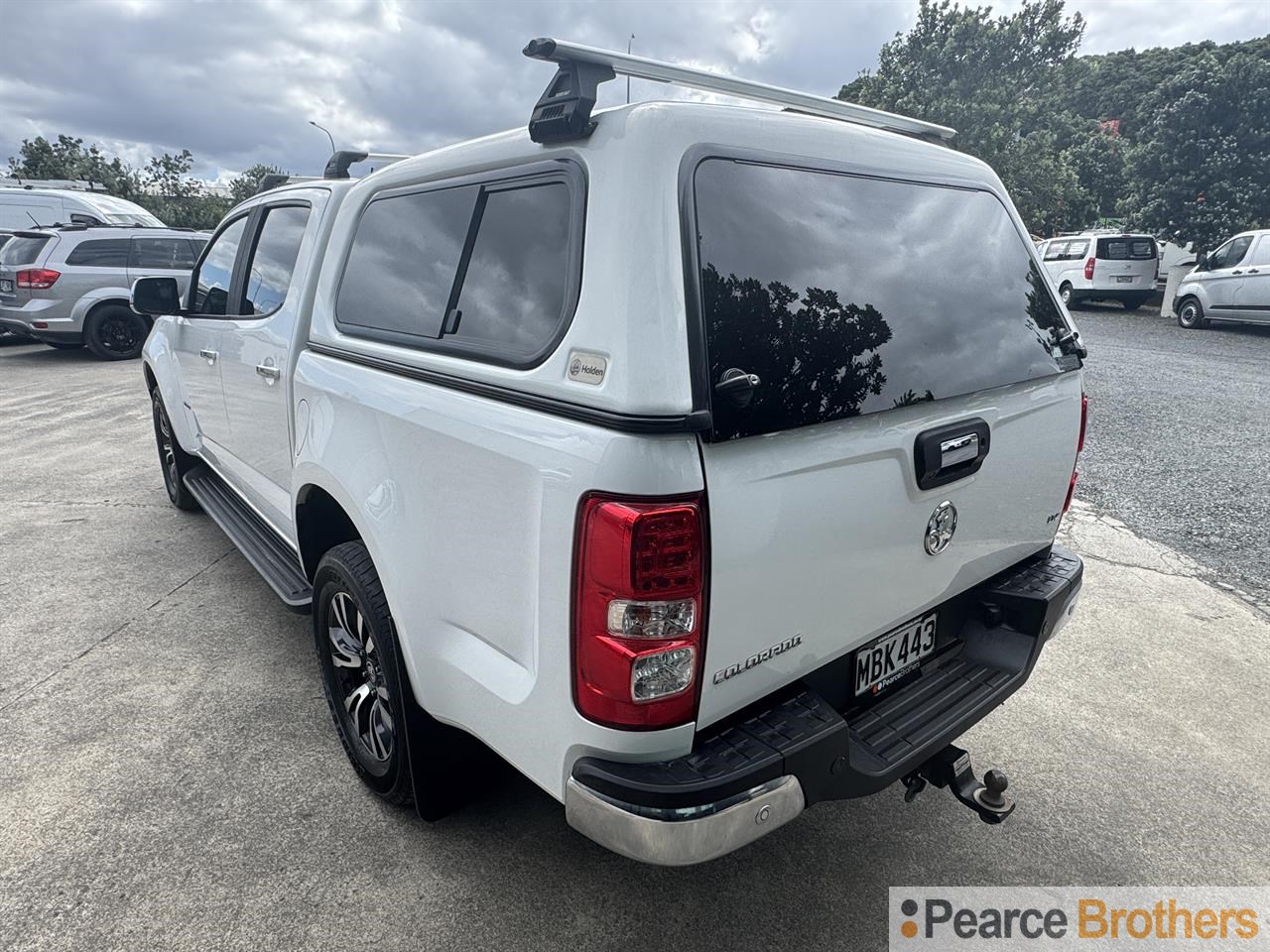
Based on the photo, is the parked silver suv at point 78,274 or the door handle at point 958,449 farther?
the parked silver suv at point 78,274

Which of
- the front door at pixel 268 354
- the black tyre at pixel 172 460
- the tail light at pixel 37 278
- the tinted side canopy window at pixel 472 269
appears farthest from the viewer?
the tail light at pixel 37 278

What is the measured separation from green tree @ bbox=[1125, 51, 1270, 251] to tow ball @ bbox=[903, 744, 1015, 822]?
67.5 ft

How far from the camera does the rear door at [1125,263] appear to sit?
679 inches

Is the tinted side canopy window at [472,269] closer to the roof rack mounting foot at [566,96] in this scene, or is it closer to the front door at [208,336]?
the roof rack mounting foot at [566,96]

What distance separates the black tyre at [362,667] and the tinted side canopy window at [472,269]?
2.34 ft

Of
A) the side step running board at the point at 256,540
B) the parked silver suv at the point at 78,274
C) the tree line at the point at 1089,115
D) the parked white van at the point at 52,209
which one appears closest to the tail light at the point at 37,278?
the parked silver suv at the point at 78,274

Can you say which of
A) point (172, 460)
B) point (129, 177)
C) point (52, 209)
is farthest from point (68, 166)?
point (172, 460)

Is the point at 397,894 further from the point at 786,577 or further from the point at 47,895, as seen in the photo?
the point at 786,577

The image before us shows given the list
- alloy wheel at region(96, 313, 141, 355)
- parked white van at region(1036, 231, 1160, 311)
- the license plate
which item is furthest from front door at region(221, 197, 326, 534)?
parked white van at region(1036, 231, 1160, 311)

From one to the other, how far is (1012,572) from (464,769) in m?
1.84

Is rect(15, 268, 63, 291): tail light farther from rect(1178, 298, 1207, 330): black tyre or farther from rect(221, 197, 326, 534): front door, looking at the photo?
rect(1178, 298, 1207, 330): black tyre

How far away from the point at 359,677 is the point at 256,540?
1.29 meters

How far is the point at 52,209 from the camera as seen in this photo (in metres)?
13.4

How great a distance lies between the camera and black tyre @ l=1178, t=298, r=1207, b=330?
15.0 meters
